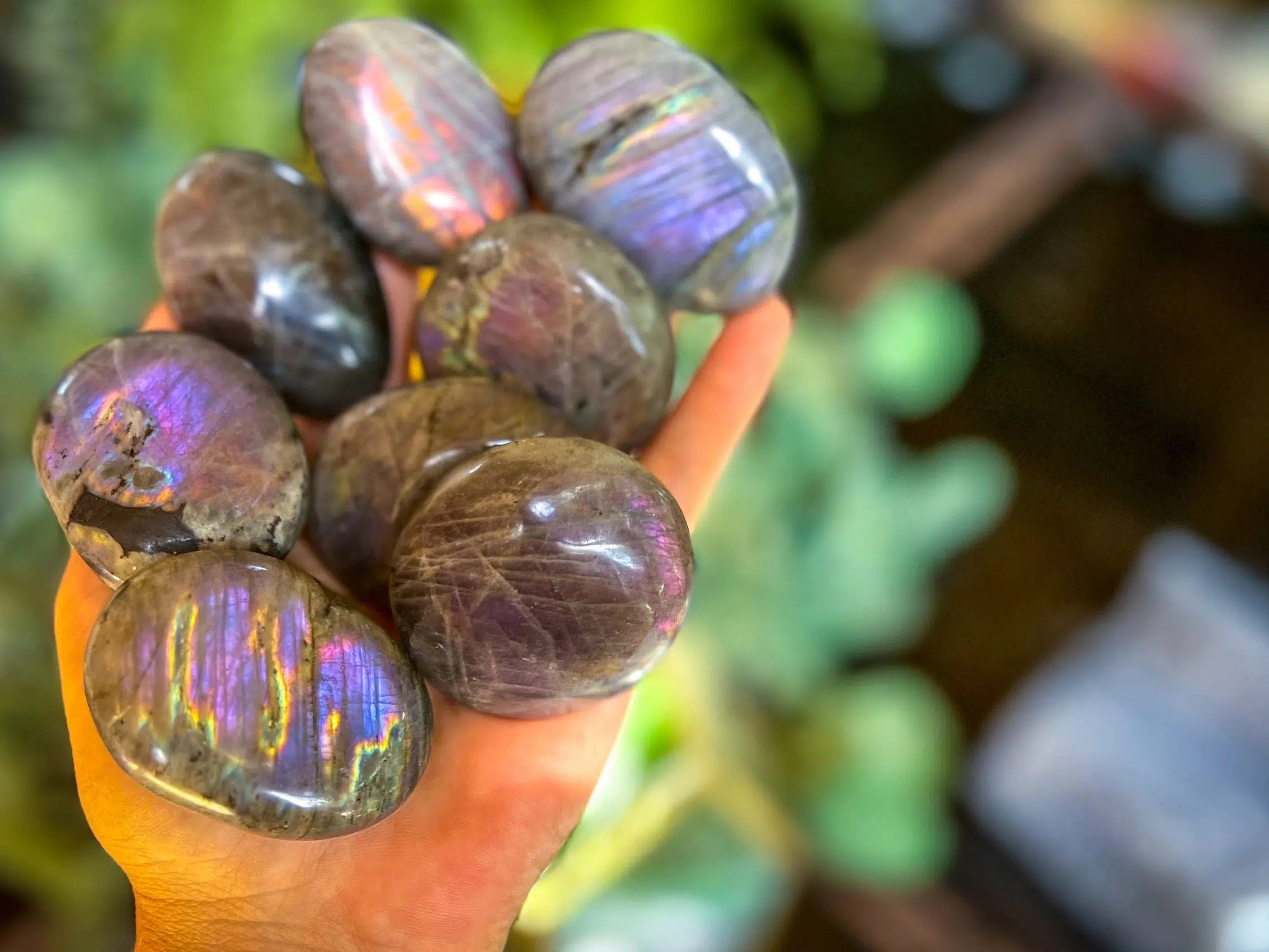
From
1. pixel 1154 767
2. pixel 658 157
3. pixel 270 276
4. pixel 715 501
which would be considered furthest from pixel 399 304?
pixel 1154 767

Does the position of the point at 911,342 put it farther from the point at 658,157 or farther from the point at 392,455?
the point at 392,455

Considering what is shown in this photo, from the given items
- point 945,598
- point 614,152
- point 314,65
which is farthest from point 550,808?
point 945,598

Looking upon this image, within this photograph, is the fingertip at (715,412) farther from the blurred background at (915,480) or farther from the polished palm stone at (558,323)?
the blurred background at (915,480)

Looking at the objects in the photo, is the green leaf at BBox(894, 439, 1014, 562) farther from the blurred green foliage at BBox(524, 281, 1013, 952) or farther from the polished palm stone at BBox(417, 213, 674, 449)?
the polished palm stone at BBox(417, 213, 674, 449)

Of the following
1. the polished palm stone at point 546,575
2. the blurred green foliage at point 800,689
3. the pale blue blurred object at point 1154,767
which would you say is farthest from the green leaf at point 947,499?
the polished palm stone at point 546,575

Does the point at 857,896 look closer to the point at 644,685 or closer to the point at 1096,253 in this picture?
the point at 644,685
